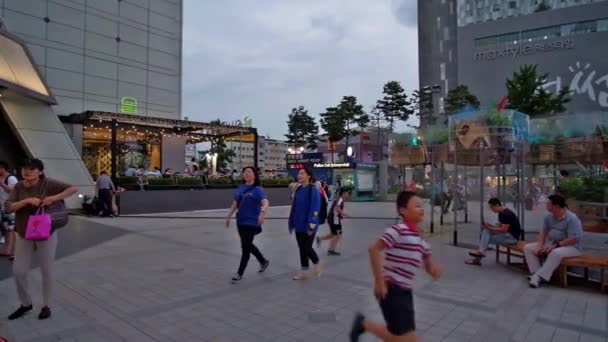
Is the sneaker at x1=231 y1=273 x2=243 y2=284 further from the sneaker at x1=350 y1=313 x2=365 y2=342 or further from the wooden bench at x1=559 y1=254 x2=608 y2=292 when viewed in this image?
the wooden bench at x1=559 y1=254 x2=608 y2=292

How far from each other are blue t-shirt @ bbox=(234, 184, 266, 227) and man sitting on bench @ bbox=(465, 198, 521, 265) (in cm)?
414

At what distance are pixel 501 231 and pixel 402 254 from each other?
498cm

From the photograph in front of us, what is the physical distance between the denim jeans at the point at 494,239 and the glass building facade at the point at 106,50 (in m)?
22.3

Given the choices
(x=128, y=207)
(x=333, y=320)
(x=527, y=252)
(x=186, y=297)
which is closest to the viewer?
(x=333, y=320)

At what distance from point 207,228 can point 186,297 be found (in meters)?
7.25

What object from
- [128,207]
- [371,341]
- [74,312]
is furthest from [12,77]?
[371,341]

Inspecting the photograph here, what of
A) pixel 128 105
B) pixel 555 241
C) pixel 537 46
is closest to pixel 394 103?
pixel 537 46

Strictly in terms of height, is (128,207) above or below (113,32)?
below

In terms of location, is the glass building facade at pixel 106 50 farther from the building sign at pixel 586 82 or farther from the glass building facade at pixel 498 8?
the building sign at pixel 586 82

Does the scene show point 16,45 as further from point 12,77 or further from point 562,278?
point 562,278

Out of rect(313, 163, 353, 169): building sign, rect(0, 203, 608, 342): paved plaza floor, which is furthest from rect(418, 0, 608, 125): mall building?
rect(0, 203, 608, 342): paved plaza floor

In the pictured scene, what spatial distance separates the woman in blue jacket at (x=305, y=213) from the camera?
19.2 feet

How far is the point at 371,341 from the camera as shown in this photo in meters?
3.76

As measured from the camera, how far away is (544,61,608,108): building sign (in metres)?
47.3
